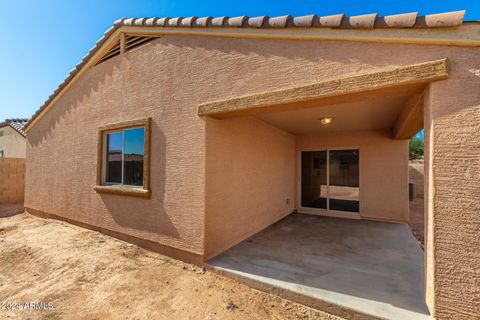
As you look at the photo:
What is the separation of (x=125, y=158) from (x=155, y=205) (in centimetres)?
161

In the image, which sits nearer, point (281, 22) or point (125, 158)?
point (281, 22)

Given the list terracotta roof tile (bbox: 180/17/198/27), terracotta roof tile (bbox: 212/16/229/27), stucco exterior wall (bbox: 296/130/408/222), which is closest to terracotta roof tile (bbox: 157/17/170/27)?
terracotta roof tile (bbox: 180/17/198/27)

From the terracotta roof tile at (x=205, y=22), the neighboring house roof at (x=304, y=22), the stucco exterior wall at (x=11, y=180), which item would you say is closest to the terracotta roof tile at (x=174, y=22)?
the neighboring house roof at (x=304, y=22)

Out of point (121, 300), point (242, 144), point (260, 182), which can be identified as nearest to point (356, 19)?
point (242, 144)

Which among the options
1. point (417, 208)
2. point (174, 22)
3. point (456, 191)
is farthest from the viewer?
point (417, 208)

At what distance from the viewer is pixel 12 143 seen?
1466 centimetres

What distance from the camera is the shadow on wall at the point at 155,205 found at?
165 inches

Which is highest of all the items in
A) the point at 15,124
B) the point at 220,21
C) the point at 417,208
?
the point at 15,124

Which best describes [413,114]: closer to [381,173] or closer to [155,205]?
[381,173]

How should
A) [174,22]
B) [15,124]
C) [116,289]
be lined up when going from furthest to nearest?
[15,124]
[174,22]
[116,289]

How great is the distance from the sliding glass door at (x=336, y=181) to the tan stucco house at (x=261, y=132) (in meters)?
0.04

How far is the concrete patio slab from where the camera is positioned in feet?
8.38

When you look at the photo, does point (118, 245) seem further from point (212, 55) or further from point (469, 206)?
point (469, 206)

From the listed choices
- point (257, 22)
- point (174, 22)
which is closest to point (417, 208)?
point (257, 22)
